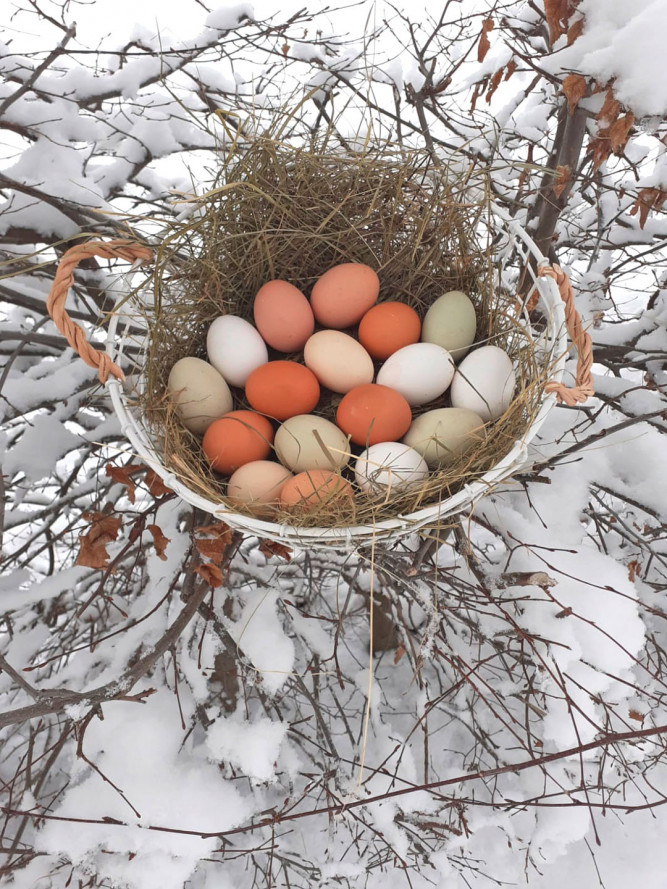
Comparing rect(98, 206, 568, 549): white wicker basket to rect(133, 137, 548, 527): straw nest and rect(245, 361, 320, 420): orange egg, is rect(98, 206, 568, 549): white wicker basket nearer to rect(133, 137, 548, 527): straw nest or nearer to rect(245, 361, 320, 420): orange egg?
rect(133, 137, 548, 527): straw nest

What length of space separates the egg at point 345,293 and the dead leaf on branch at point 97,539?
0.55m

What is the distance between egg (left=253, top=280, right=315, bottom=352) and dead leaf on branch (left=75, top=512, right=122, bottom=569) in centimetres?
44

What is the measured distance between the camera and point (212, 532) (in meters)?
0.87

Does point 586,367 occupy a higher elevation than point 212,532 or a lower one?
higher

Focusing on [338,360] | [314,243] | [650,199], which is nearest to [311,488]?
[338,360]

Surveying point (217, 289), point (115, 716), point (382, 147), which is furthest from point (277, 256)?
point (115, 716)

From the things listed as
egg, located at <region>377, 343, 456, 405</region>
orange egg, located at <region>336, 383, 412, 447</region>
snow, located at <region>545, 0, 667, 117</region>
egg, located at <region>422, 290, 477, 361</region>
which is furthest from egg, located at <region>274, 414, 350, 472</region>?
snow, located at <region>545, 0, 667, 117</region>

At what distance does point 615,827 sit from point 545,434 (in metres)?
0.97

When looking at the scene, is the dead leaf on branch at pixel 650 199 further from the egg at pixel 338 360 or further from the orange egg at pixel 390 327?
the egg at pixel 338 360

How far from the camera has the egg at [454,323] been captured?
1.07m

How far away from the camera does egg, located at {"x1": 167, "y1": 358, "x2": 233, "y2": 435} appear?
1002 mm

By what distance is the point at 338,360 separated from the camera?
1.08m

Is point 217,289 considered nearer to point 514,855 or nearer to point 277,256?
point 277,256

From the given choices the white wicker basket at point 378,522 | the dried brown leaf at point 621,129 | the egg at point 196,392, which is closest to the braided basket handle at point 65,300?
the white wicker basket at point 378,522
